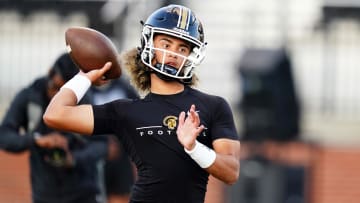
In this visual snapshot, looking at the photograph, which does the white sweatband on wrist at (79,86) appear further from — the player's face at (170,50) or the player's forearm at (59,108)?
the player's face at (170,50)

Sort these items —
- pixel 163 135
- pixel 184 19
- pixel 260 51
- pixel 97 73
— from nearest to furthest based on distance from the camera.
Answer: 1. pixel 163 135
2. pixel 184 19
3. pixel 97 73
4. pixel 260 51

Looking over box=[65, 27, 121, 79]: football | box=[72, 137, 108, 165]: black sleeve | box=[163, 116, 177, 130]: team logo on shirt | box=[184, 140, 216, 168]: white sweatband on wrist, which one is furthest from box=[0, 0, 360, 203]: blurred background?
box=[184, 140, 216, 168]: white sweatband on wrist

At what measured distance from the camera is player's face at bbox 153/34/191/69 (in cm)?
570

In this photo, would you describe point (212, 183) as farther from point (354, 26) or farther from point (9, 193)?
point (354, 26)

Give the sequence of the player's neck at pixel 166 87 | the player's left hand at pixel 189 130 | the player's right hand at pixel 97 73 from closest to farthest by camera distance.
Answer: the player's left hand at pixel 189 130
the player's neck at pixel 166 87
the player's right hand at pixel 97 73

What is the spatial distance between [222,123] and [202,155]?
0.95 ft

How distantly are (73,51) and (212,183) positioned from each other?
822cm

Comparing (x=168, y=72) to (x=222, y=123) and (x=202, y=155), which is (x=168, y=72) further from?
(x=202, y=155)

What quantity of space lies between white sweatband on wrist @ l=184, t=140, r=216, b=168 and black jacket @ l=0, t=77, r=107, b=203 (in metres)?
Answer: 2.56

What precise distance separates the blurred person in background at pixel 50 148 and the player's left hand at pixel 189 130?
2.49m

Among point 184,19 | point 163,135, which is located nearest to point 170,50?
point 184,19

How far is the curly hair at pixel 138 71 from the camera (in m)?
5.91

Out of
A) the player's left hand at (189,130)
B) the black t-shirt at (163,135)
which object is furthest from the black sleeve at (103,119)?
the player's left hand at (189,130)

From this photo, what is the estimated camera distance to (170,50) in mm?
5727
